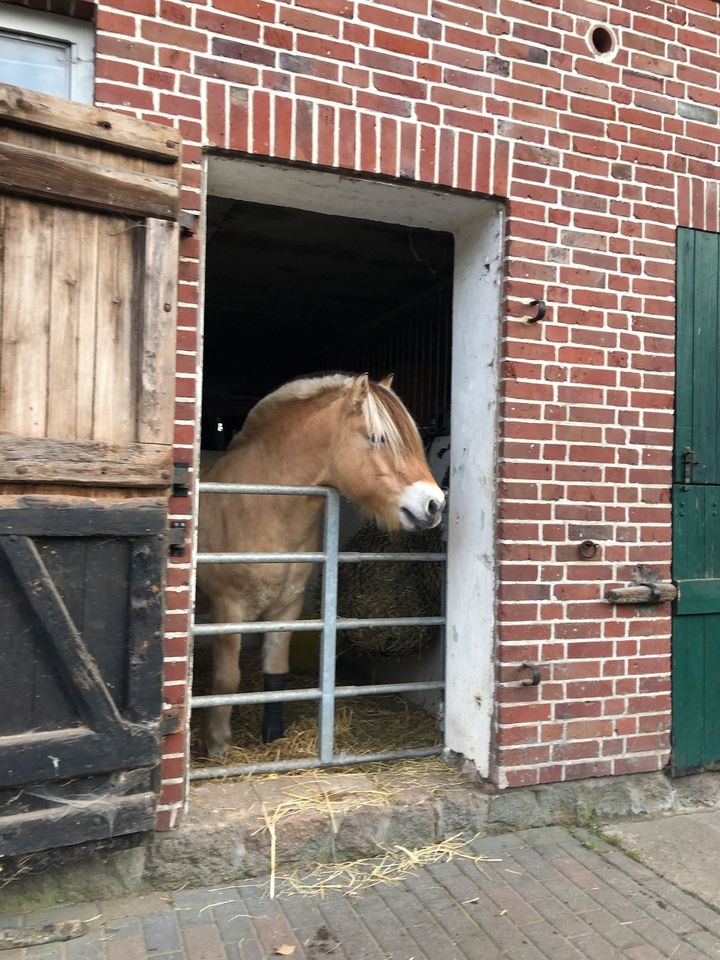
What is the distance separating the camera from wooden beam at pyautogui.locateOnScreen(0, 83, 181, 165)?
2398 millimetres

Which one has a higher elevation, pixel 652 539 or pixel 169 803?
pixel 652 539

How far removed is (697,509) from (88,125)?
3275 millimetres

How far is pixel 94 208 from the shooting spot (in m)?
2.58

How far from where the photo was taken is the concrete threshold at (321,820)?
2.76 meters

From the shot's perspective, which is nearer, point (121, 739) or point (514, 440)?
point (121, 739)

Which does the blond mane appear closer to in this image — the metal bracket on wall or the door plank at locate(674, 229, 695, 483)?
the metal bracket on wall

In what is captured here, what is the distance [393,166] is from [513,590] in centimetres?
196

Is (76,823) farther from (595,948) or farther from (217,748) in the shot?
(595,948)

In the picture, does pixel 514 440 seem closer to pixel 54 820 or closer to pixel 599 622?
pixel 599 622

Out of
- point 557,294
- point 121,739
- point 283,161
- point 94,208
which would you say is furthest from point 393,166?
point 121,739

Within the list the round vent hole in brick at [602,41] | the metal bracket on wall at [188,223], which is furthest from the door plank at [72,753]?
the round vent hole in brick at [602,41]

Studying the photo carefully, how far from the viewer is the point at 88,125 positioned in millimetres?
2529

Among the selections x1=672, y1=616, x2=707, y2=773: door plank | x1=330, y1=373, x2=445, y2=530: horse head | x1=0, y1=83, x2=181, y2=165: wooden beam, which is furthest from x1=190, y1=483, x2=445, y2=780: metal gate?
x1=0, y1=83, x2=181, y2=165: wooden beam

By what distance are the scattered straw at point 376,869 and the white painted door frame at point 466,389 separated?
→ 1.27 ft
